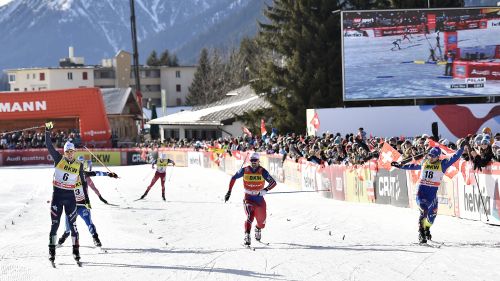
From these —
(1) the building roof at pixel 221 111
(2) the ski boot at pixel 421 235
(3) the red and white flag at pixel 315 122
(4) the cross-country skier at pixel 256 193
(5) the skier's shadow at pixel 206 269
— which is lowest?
(5) the skier's shadow at pixel 206 269

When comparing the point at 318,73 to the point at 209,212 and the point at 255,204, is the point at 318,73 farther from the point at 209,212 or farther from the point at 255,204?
the point at 255,204

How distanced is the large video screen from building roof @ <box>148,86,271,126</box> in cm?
1860

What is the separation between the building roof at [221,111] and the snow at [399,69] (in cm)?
1831

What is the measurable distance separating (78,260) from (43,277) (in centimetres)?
117

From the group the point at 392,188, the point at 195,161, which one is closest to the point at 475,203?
the point at 392,188

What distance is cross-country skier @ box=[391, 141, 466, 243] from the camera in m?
14.5

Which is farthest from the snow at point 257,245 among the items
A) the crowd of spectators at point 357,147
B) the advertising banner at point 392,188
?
the crowd of spectators at point 357,147

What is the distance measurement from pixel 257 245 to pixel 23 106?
153 ft

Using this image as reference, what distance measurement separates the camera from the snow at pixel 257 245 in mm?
12148

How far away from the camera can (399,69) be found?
34.7 metres

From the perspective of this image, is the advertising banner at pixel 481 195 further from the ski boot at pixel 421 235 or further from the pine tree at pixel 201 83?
the pine tree at pixel 201 83

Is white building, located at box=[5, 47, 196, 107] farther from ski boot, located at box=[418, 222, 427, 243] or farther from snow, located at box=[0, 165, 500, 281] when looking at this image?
ski boot, located at box=[418, 222, 427, 243]

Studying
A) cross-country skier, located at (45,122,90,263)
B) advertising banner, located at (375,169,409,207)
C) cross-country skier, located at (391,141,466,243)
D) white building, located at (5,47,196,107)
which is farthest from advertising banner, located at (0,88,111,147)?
white building, located at (5,47,196,107)

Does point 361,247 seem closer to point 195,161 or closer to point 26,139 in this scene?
point 195,161
